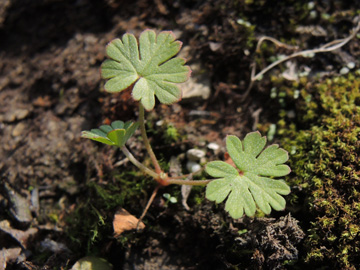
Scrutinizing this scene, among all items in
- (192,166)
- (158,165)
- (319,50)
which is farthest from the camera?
(319,50)

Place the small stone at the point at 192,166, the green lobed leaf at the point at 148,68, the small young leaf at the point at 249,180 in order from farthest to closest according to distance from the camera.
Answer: the small stone at the point at 192,166 < the green lobed leaf at the point at 148,68 < the small young leaf at the point at 249,180

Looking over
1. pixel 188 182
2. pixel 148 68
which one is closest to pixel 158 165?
pixel 188 182

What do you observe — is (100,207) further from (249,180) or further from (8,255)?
(249,180)

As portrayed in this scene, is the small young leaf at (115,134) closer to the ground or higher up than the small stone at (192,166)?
higher up

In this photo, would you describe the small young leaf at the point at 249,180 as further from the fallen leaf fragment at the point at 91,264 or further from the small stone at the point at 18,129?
the small stone at the point at 18,129

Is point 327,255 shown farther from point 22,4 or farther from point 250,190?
point 22,4

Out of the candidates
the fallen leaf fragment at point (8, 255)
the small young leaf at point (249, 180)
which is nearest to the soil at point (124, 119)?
the fallen leaf fragment at point (8, 255)
